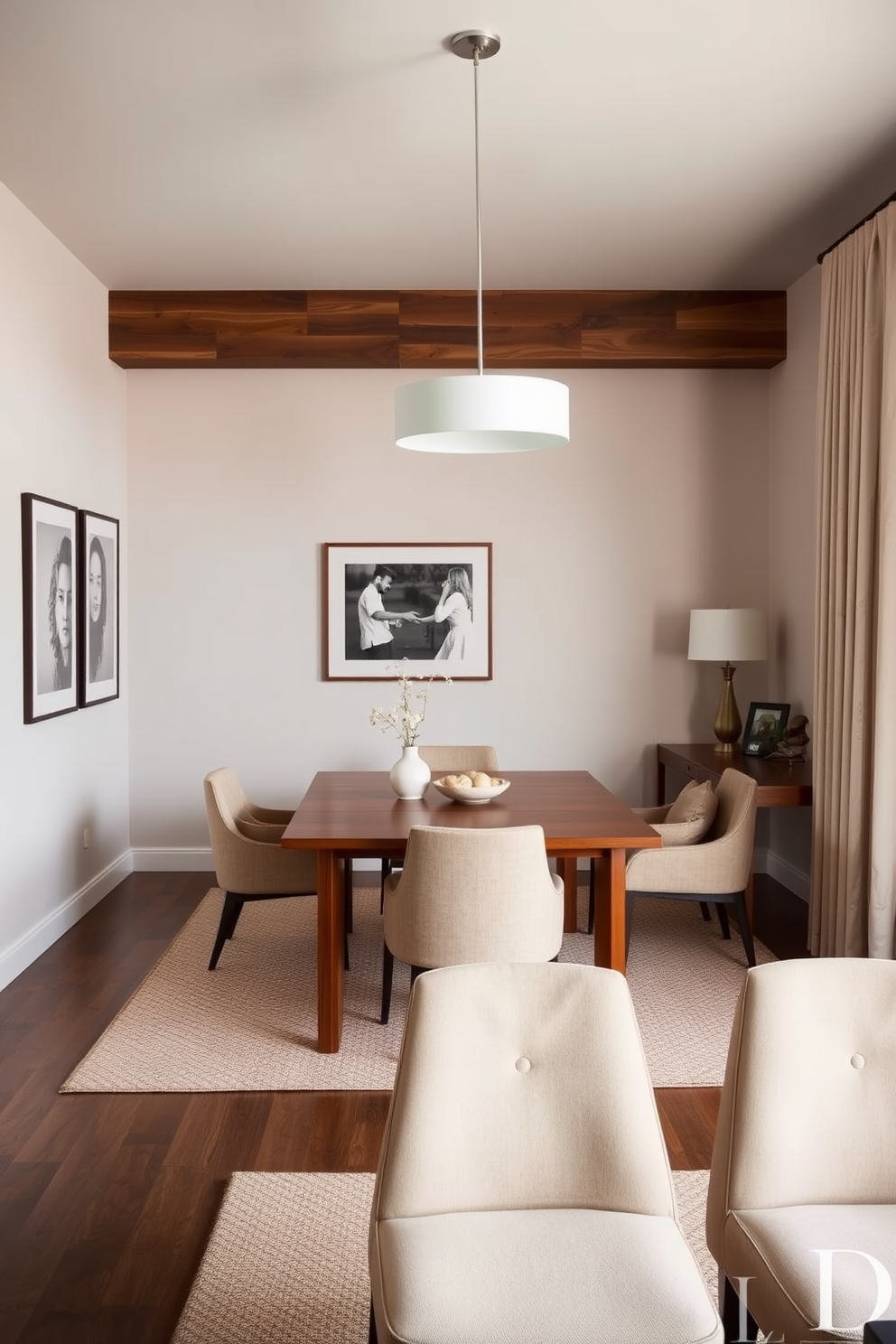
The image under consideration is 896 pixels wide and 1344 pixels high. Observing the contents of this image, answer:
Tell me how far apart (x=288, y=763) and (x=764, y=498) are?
9.79 ft

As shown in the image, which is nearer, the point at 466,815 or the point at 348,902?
the point at 466,815

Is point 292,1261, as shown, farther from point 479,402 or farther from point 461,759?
point 461,759

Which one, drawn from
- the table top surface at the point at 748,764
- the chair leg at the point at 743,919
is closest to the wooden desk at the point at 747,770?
the table top surface at the point at 748,764

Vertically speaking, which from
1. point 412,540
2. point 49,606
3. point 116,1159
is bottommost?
point 116,1159

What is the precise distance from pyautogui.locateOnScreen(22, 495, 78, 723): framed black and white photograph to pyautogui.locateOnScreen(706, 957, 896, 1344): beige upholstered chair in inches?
128

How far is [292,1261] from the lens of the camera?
2287mm

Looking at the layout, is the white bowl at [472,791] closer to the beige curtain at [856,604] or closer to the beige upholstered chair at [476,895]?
the beige upholstered chair at [476,895]

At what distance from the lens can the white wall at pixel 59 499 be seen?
407cm

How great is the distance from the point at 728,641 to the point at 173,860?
320 cm

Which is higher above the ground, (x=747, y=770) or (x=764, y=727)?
(x=764, y=727)

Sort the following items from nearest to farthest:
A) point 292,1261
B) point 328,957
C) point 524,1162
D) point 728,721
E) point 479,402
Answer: point 524,1162 → point 292,1261 → point 479,402 → point 328,957 → point 728,721

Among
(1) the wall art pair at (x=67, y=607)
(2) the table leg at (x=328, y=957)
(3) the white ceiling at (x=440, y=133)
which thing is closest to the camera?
(3) the white ceiling at (x=440, y=133)

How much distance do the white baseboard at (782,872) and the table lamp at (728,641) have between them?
70 cm

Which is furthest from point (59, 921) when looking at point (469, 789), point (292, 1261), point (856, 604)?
point (856, 604)
